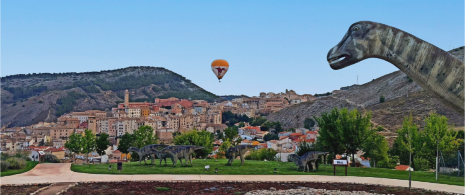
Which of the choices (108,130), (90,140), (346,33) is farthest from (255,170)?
(108,130)

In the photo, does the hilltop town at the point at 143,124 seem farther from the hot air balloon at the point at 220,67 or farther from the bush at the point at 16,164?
the bush at the point at 16,164

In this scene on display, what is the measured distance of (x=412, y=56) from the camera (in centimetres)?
608

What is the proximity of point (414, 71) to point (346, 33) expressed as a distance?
1168 millimetres

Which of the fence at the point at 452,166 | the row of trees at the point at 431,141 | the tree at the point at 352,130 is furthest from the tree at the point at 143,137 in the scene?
the fence at the point at 452,166

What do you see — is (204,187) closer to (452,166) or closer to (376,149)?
(452,166)

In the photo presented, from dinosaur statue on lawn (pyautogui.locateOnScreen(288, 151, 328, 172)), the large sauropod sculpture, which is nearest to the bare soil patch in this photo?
dinosaur statue on lawn (pyautogui.locateOnScreen(288, 151, 328, 172))

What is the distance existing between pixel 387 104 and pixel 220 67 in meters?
62.7

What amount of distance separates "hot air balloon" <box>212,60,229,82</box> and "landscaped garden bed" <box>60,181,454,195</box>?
24.2 metres

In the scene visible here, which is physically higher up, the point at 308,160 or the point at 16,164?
the point at 308,160

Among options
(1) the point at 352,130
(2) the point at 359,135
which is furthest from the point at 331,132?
(2) the point at 359,135

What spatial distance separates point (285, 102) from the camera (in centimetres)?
17950

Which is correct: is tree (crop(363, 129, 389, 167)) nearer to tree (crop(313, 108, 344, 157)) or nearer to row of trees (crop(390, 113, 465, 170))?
row of trees (crop(390, 113, 465, 170))

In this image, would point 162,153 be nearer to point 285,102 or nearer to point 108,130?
point 108,130

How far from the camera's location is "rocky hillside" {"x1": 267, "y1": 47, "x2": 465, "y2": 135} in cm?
7306
